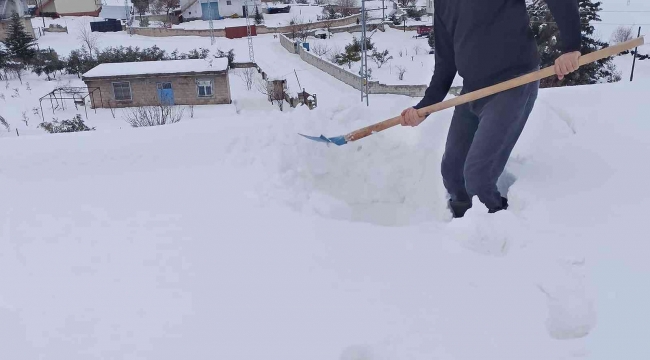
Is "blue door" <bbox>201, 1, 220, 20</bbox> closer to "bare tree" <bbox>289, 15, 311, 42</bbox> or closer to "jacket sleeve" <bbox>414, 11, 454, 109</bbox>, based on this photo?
"bare tree" <bbox>289, 15, 311, 42</bbox>

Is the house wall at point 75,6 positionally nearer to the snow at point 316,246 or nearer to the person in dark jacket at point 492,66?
the snow at point 316,246

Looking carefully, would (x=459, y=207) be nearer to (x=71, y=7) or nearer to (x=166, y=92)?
(x=166, y=92)

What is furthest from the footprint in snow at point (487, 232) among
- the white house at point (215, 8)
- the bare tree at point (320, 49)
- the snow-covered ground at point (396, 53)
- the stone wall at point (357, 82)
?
the white house at point (215, 8)

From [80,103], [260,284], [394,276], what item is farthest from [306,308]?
[80,103]

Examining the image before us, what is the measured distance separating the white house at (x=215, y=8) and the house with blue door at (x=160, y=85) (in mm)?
21650

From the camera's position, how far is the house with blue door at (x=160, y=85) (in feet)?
55.1

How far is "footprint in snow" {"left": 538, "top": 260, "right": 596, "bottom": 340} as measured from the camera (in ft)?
5.45

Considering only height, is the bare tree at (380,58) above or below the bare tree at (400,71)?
above

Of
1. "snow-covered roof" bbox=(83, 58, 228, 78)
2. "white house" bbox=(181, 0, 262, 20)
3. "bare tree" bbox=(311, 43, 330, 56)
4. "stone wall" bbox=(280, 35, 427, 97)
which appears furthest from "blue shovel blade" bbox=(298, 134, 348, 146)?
"white house" bbox=(181, 0, 262, 20)

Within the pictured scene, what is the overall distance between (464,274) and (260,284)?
0.83 meters

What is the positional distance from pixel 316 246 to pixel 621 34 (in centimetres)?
2390

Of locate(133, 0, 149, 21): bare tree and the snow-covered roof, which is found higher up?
locate(133, 0, 149, 21): bare tree

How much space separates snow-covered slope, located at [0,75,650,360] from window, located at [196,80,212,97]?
45.2 ft

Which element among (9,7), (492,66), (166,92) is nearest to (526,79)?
(492,66)
